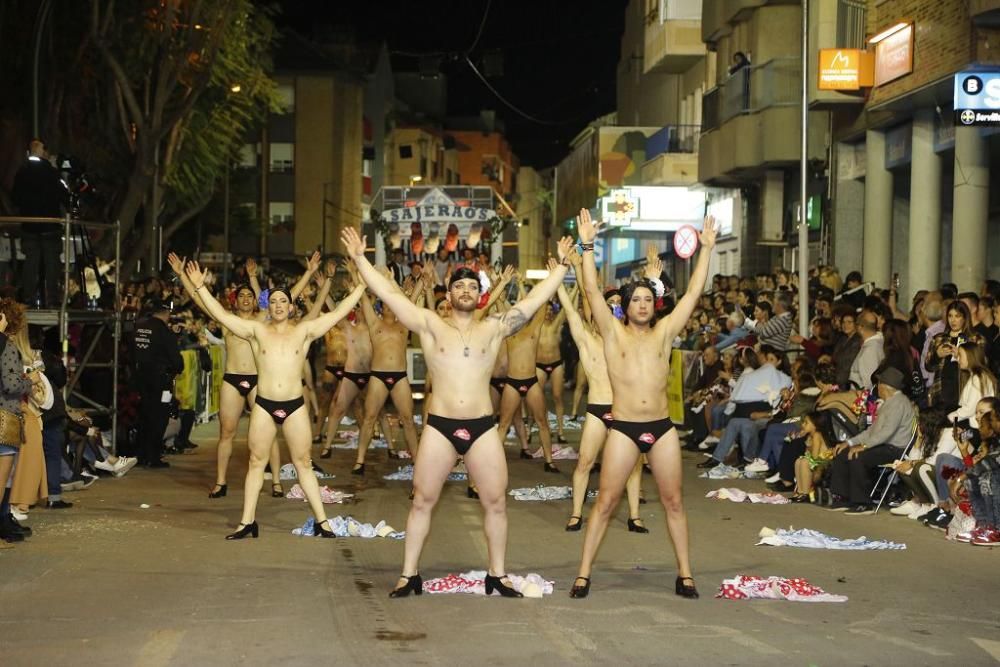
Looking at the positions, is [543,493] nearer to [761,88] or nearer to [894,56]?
[894,56]

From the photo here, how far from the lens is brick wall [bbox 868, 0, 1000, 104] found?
20844 millimetres

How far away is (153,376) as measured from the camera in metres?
18.6

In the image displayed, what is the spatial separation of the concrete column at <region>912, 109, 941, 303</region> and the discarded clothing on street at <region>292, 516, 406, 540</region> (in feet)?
45.9

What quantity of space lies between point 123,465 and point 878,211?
14.7 meters

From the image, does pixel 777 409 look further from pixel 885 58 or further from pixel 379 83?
pixel 379 83

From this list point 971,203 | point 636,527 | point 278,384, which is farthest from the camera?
point 971,203

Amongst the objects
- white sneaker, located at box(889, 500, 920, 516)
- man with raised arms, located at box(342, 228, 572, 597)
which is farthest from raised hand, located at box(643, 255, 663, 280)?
white sneaker, located at box(889, 500, 920, 516)

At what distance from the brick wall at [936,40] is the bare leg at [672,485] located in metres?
12.9

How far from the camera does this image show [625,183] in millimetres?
48656

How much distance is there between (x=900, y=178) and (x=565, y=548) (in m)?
17.3

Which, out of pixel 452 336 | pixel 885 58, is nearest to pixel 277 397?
pixel 452 336

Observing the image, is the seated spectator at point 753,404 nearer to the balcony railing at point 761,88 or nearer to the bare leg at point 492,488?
the bare leg at point 492,488

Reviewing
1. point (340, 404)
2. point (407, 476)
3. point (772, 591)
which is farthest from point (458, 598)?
point (340, 404)

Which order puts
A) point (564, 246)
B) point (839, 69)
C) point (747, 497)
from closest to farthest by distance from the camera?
point (564, 246) → point (747, 497) → point (839, 69)
